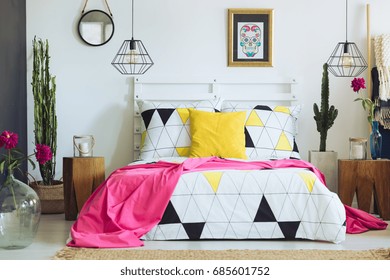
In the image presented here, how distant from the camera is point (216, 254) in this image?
13.2ft

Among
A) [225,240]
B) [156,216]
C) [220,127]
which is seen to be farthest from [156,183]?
[220,127]

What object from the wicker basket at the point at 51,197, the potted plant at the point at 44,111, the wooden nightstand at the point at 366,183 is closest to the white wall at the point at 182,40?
the potted plant at the point at 44,111

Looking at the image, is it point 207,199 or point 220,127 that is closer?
point 207,199

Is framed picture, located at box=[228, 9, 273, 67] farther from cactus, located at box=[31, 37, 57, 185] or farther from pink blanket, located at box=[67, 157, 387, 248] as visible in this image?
pink blanket, located at box=[67, 157, 387, 248]

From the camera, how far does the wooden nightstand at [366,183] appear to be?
18.0ft

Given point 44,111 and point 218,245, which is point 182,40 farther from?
point 218,245

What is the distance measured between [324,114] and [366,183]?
76cm

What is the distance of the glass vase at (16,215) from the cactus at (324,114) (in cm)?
273

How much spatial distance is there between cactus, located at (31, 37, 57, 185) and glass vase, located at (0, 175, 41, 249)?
65.7 inches

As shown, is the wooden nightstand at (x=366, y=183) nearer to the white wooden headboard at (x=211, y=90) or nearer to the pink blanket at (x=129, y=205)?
the white wooden headboard at (x=211, y=90)

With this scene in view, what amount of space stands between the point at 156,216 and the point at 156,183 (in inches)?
8.8
